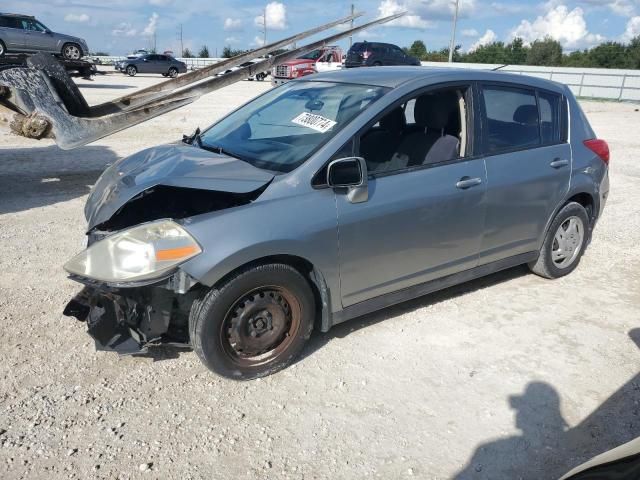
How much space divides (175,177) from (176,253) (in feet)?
1.80

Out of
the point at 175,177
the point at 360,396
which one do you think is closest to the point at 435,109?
the point at 175,177

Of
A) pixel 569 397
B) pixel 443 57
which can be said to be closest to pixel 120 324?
pixel 569 397

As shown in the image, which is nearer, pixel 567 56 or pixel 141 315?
pixel 141 315

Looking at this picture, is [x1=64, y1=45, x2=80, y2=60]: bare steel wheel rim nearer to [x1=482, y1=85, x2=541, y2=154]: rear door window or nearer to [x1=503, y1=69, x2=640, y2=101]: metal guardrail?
[x1=503, y1=69, x2=640, y2=101]: metal guardrail

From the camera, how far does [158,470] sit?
2564mm

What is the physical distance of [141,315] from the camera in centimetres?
299

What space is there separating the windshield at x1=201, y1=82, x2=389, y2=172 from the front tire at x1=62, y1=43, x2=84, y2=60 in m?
21.0

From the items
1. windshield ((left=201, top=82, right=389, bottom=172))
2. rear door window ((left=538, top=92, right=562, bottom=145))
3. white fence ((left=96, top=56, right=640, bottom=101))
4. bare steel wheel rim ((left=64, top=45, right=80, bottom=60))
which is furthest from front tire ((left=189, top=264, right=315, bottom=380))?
white fence ((left=96, top=56, right=640, bottom=101))

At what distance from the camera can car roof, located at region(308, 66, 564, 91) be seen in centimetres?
372

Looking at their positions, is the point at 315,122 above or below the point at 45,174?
above

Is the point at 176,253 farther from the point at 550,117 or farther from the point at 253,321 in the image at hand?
the point at 550,117

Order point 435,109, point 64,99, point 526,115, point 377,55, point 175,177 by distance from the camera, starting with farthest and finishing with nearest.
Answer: point 377,55 < point 64,99 < point 526,115 < point 435,109 < point 175,177

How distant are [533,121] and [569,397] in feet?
7.53

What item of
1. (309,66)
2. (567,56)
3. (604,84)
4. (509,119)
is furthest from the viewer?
(567,56)
